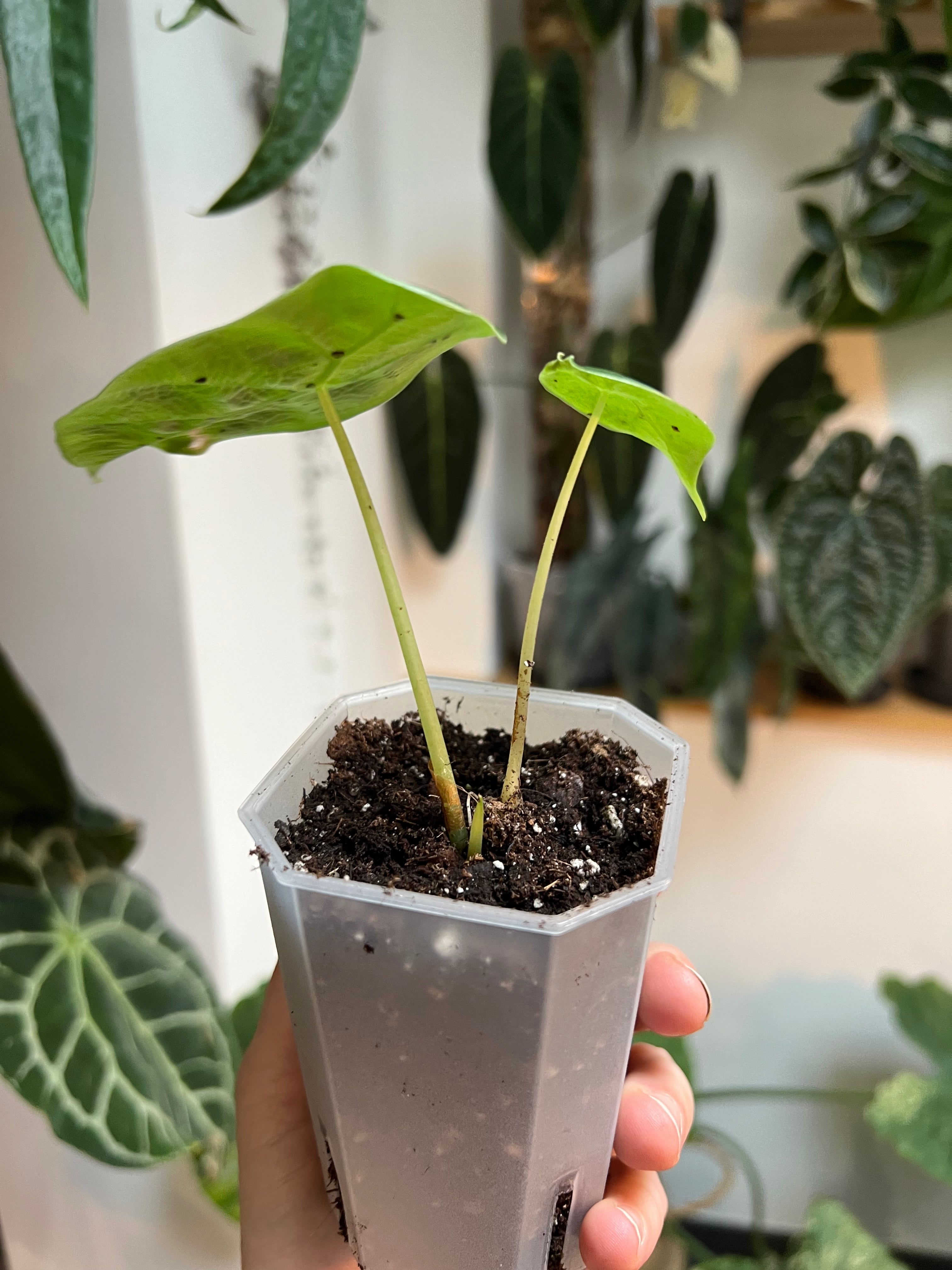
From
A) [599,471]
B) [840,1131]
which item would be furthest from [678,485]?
[840,1131]

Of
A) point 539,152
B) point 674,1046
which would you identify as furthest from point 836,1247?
point 539,152

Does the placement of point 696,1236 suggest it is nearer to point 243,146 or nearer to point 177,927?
point 177,927

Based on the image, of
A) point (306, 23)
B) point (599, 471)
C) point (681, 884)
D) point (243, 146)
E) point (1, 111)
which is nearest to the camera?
point (306, 23)

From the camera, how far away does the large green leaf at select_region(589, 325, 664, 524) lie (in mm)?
1171

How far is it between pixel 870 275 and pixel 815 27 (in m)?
0.41

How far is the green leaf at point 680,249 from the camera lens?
1227mm

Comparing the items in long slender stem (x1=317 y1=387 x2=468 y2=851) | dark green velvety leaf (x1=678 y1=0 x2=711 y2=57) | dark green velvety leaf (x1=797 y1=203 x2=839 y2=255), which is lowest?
long slender stem (x1=317 y1=387 x2=468 y2=851)

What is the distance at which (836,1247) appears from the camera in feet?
3.44

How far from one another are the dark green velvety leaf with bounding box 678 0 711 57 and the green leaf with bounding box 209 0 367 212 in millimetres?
851

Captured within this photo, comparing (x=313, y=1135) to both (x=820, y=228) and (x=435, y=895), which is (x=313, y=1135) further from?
(x=820, y=228)

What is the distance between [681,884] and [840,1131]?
0.54 metres

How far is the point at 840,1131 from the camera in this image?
4.95 feet

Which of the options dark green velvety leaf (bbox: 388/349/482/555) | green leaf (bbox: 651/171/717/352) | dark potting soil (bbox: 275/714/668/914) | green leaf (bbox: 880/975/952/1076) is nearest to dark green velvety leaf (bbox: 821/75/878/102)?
green leaf (bbox: 651/171/717/352)

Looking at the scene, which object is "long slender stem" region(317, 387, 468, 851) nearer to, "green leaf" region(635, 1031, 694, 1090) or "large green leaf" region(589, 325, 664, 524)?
"green leaf" region(635, 1031, 694, 1090)
